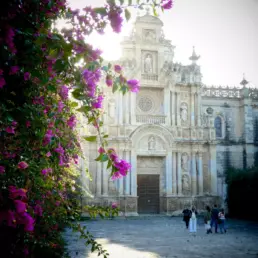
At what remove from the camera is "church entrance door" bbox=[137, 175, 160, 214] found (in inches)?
1150

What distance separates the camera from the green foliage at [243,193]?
26692 millimetres

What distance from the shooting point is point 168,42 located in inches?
1278

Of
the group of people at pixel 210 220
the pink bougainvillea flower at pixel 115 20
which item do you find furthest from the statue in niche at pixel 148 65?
the pink bougainvillea flower at pixel 115 20

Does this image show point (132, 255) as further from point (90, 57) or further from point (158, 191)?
point (158, 191)

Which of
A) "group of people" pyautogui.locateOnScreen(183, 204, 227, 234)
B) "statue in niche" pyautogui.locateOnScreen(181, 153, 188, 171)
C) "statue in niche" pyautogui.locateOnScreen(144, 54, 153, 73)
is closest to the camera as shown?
"group of people" pyautogui.locateOnScreen(183, 204, 227, 234)

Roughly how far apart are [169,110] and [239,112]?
9.18 m

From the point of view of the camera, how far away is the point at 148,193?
2952 cm

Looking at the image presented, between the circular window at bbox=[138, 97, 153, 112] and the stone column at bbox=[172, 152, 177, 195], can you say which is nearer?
the stone column at bbox=[172, 152, 177, 195]

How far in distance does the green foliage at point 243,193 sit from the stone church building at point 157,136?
1.39m

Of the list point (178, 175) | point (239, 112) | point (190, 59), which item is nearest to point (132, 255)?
point (178, 175)

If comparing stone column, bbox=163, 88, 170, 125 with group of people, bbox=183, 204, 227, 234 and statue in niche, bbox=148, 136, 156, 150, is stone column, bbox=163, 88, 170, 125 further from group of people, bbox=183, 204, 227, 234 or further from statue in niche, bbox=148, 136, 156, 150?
group of people, bbox=183, 204, 227, 234

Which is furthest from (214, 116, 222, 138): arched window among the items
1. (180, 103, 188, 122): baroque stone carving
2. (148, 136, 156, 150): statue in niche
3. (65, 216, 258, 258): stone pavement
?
(65, 216, 258, 258): stone pavement

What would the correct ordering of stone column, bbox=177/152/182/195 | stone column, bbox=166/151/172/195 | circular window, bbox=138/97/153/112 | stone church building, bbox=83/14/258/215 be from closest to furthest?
1. stone church building, bbox=83/14/258/215
2. stone column, bbox=166/151/172/195
3. stone column, bbox=177/152/182/195
4. circular window, bbox=138/97/153/112

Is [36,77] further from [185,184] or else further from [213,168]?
[213,168]
